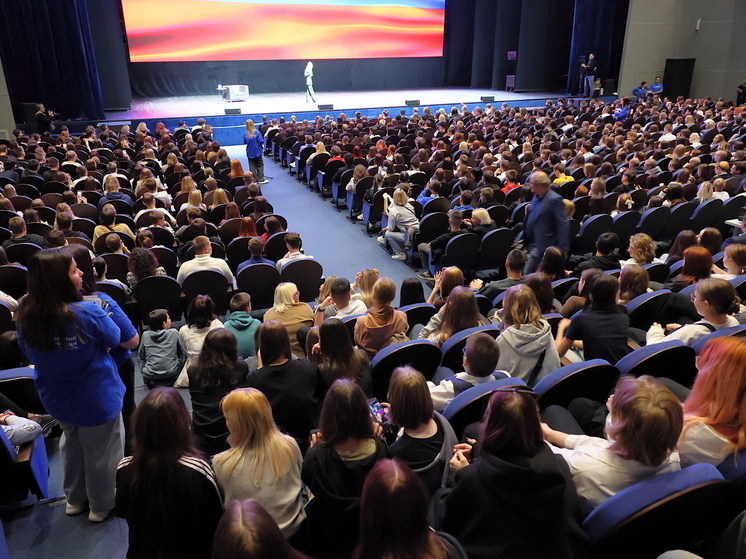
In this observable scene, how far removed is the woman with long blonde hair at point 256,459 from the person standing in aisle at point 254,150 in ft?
32.2

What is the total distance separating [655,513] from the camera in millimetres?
1863

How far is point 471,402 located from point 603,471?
0.70 meters

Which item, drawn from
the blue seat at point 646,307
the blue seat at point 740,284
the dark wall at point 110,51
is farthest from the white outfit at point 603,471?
the dark wall at point 110,51

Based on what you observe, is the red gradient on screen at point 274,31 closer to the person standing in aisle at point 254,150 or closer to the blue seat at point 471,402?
the person standing in aisle at point 254,150

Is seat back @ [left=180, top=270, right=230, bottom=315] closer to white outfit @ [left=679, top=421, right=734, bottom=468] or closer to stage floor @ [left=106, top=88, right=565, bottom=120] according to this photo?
white outfit @ [left=679, top=421, right=734, bottom=468]

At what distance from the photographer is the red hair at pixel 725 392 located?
223 cm

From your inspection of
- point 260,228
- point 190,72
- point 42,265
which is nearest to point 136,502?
point 42,265

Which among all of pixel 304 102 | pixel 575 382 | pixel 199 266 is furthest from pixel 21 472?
pixel 304 102

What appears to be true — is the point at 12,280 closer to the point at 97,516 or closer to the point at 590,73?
the point at 97,516

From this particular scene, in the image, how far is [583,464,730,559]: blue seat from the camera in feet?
6.12

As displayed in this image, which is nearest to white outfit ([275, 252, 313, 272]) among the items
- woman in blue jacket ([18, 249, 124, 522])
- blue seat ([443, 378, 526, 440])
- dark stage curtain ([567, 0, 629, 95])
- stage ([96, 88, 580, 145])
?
woman in blue jacket ([18, 249, 124, 522])

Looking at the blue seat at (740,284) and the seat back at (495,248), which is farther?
the seat back at (495,248)

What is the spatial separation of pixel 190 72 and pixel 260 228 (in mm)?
17172

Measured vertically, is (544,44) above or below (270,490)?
above
